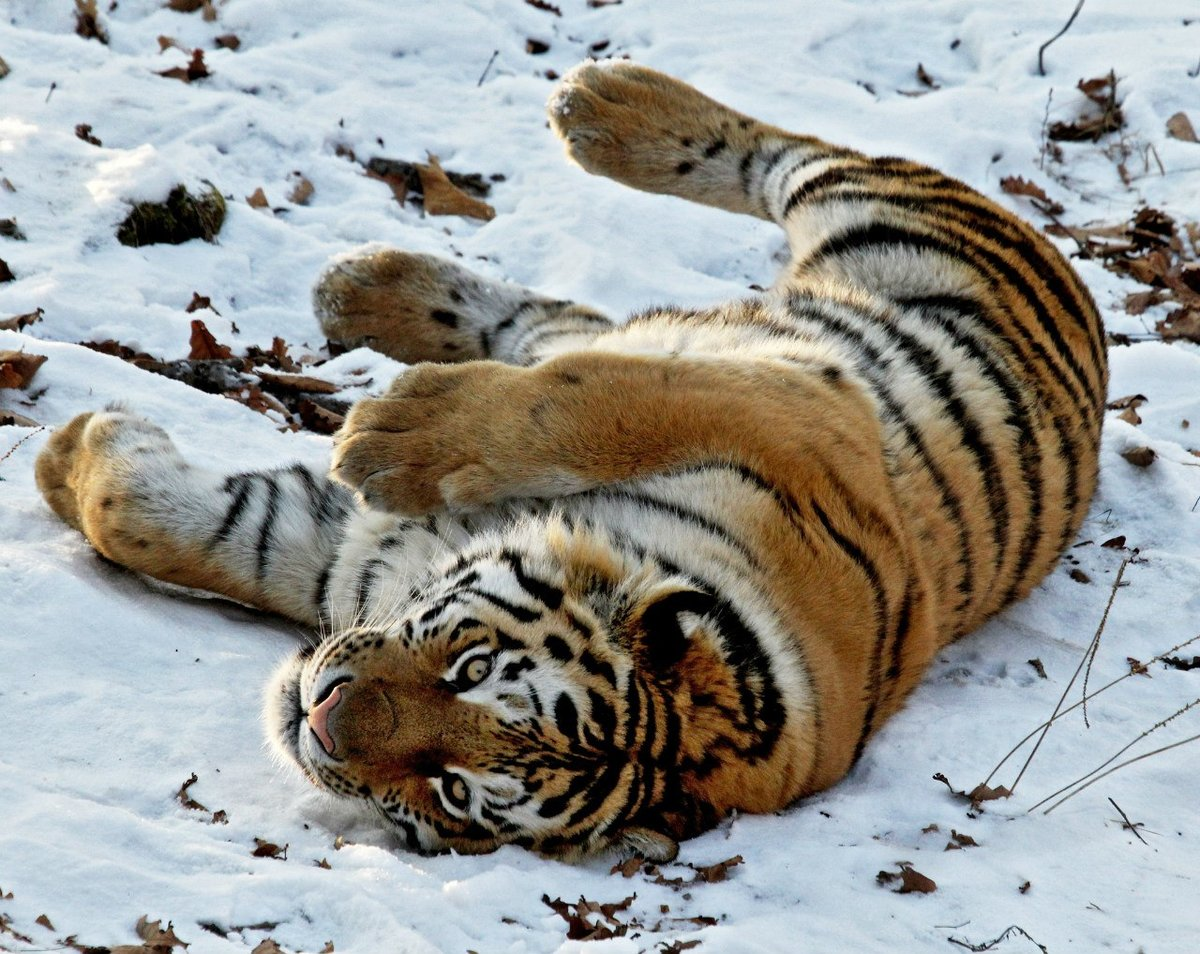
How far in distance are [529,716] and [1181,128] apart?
4823mm

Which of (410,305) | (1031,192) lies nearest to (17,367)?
(410,305)

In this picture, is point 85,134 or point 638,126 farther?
point 85,134

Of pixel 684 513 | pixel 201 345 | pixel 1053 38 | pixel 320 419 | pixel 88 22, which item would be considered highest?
pixel 1053 38

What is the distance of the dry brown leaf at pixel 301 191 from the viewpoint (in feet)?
15.8

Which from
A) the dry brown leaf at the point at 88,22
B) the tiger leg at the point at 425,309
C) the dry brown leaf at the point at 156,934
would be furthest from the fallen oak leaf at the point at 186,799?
the dry brown leaf at the point at 88,22

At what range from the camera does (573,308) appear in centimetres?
405

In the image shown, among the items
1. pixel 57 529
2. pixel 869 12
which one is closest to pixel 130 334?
pixel 57 529

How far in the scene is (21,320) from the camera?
→ 3.57 meters

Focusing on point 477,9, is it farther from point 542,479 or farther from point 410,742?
point 410,742

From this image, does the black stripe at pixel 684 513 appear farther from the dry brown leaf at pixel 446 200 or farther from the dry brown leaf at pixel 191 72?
the dry brown leaf at pixel 191 72

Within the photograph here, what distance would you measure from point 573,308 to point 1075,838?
2.24m

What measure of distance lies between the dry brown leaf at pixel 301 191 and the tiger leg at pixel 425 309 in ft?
2.81

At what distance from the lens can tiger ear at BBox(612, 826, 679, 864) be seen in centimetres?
223

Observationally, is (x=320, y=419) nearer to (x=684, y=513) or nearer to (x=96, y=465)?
(x=96, y=465)
